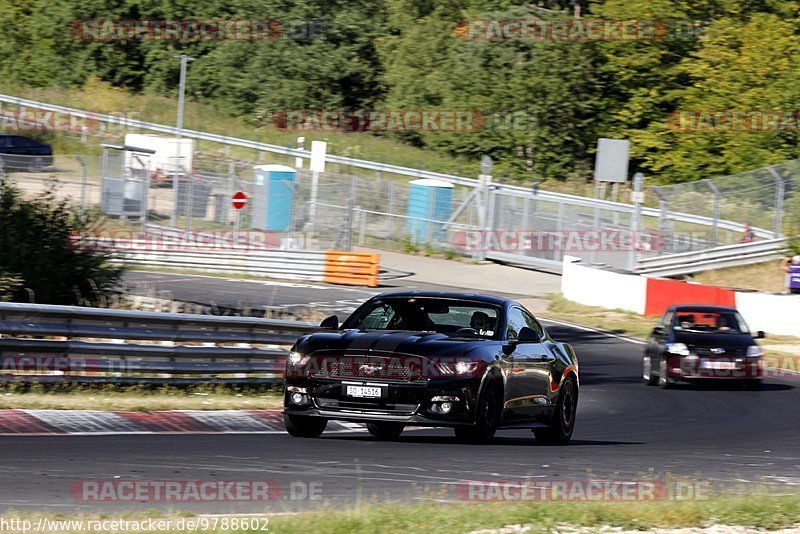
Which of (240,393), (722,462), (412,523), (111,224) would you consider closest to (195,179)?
(111,224)

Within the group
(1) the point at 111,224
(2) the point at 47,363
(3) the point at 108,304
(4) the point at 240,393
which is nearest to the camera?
(2) the point at 47,363

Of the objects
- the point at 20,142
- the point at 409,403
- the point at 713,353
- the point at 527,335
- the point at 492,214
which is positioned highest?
Answer: the point at 20,142

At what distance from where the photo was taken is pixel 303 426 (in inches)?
478

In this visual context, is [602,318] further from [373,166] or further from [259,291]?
[373,166]

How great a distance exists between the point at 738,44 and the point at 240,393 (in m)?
48.3

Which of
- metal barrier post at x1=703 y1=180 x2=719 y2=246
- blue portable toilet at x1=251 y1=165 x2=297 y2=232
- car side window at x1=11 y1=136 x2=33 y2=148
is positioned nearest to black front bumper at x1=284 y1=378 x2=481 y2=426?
blue portable toilet at x1=251 y1=165 x2=297 y2=232

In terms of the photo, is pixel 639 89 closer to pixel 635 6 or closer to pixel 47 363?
pixel 635 6

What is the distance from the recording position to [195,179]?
40.1 meters

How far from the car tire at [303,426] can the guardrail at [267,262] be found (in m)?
25.5

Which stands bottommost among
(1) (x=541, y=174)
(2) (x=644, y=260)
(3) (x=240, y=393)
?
(3) (x=240, y=393)

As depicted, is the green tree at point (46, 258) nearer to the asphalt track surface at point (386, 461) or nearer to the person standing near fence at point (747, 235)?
the asphalt track surface at point (386, 461)

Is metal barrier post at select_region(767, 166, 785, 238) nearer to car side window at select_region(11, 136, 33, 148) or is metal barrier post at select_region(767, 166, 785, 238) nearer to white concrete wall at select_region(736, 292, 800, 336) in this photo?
white concrete wall at select_region(736, 292, 800, 336)

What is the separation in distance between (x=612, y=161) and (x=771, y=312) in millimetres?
12267

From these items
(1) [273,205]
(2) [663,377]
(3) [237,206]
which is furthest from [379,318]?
(1) [273,205]
